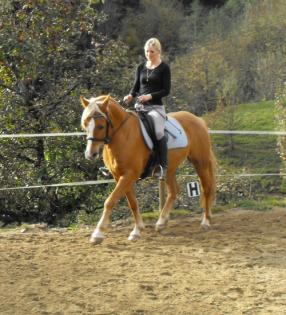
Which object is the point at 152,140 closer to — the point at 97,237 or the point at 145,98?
the point at 145,98

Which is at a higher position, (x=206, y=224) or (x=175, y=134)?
(x=175, y=134)

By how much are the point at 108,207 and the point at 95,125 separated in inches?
35.4

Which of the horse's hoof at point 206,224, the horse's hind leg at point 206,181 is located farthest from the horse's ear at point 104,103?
the horse's hoof at point 206,224

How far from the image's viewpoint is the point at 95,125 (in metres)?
6.07

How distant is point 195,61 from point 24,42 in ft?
65.2

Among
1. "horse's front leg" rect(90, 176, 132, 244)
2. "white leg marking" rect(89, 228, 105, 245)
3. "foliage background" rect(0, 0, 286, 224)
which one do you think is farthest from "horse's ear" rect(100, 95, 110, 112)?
"foliage background" rect(0, 0, 286, 224)

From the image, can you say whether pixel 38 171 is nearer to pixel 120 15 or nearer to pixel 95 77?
pixel 95 77

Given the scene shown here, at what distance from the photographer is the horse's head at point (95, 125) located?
6035 millimetres

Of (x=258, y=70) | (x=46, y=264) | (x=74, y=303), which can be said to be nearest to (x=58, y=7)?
(x=46, y=264)

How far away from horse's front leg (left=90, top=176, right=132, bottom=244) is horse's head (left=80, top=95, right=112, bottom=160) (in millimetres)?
491

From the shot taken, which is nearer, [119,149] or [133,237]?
[119,149]

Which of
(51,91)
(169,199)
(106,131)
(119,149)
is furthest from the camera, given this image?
(51,91)

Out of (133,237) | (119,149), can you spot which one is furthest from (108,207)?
(119,149)

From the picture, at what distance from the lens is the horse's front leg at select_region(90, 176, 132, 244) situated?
617 centimetres
